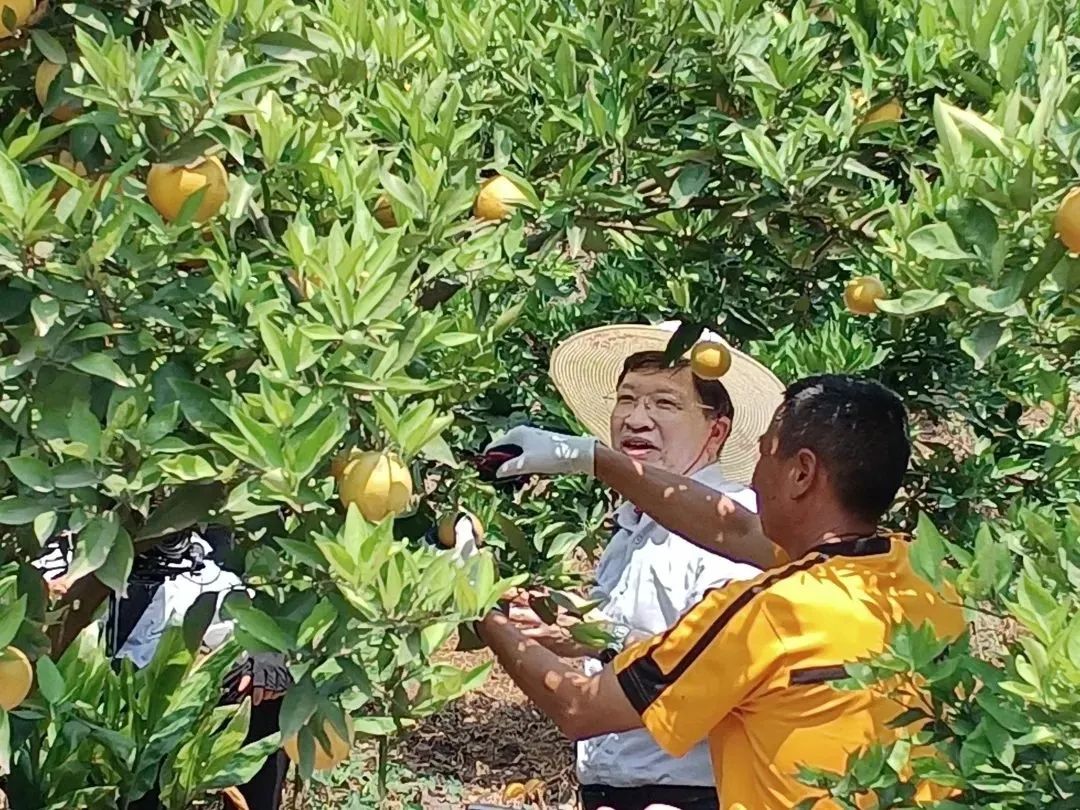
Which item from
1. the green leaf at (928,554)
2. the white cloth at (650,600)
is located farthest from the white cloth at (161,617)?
the green leaf at (928,554)

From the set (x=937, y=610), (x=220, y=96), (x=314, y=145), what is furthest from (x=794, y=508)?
(x=220, y=96)

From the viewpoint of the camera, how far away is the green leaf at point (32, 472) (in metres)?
1.15

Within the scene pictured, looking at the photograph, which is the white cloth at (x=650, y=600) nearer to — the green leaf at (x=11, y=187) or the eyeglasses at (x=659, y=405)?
the eyeglasses at (x=659, y=405)

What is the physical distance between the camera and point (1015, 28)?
1.54m

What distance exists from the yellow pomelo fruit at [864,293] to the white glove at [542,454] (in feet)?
1.94

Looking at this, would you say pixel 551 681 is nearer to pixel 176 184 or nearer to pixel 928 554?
pixel 928 554

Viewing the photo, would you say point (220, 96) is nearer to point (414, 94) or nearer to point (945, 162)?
point (414, 94)

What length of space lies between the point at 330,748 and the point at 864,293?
826 millimetres

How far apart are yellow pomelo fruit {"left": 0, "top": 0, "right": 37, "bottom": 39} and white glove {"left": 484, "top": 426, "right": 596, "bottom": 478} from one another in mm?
1012

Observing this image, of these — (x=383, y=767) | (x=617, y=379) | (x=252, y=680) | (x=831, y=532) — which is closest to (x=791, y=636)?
(x=831, y=532)

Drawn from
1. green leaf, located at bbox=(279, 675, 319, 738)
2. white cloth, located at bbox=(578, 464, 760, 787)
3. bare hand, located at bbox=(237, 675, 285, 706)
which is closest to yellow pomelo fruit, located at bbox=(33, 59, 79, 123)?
green leaf, located at bbox=(279, 675, 319, 738)

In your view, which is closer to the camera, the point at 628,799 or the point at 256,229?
the point at 256,229

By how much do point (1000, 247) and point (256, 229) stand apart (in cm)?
70

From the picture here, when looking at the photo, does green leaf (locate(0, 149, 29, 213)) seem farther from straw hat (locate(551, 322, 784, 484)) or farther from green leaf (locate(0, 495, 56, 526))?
straw hat (locate(551, 322, 784, 484))
